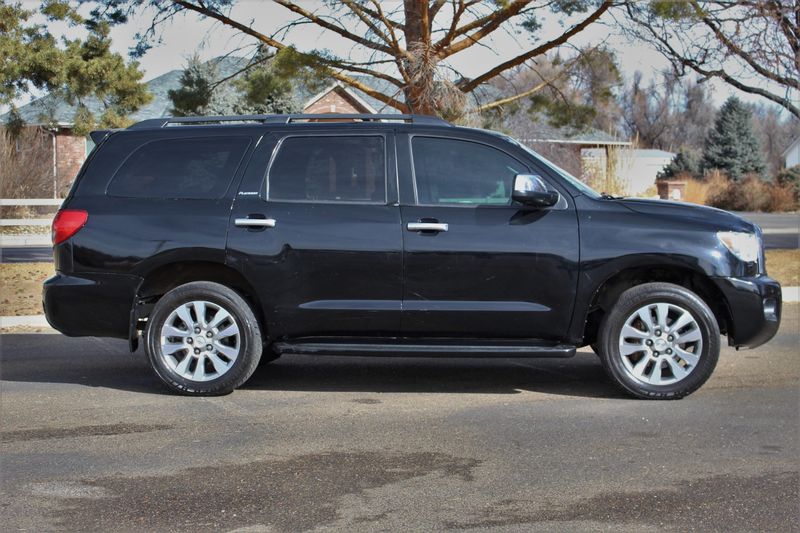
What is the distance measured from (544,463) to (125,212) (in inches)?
145

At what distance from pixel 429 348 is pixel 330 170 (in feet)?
4.86

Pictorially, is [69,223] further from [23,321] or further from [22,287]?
[22,287]

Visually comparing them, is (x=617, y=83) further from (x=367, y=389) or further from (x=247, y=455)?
(x=247, y=455)

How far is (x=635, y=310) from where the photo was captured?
7207 mm

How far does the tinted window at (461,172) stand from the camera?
24.1ft

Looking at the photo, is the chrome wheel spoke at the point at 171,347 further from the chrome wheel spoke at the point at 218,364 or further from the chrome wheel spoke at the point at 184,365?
the chrome wheel spoke at the point at 218,364

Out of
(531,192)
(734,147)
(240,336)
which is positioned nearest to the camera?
(531,192)

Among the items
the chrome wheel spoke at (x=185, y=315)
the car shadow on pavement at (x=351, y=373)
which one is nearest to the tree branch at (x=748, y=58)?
the car shadow on pavement at (x=351, y=373)

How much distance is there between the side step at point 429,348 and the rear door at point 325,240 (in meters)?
0.08

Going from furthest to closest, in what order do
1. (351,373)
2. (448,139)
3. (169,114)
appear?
(169,114)
(351,373)
(448,139)

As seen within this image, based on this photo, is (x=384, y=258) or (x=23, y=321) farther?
(x=23, y=321)

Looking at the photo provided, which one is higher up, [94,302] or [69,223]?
[69,223]

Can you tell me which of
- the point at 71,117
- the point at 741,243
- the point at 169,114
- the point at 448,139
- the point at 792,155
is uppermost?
the point at 792,155

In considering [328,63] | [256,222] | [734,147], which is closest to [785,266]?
[328,63]
